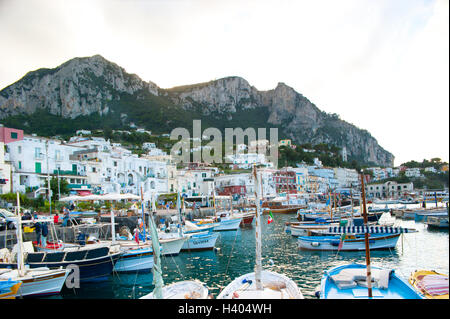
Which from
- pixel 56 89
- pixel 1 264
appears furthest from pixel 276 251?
pixel 56 89

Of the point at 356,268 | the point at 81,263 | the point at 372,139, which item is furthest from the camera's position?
the point at 372,139

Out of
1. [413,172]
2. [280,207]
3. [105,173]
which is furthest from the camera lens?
[413,172]

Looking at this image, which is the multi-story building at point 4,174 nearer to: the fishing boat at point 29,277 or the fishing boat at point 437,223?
the fishing boat at point 29,277

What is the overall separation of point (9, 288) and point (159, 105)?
141 meters

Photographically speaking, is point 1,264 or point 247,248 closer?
point 1,264

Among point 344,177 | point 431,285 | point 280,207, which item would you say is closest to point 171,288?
point 431,285

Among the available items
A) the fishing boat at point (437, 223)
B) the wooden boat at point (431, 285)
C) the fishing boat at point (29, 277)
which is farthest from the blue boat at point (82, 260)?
the fishing boat at point (437, 223)

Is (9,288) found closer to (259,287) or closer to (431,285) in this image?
(259,287)

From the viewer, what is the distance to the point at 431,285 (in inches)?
380

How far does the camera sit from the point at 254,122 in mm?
173125

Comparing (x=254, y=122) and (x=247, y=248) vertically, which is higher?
(x=254, y=122)

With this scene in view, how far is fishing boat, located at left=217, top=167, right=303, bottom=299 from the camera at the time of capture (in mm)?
8539
